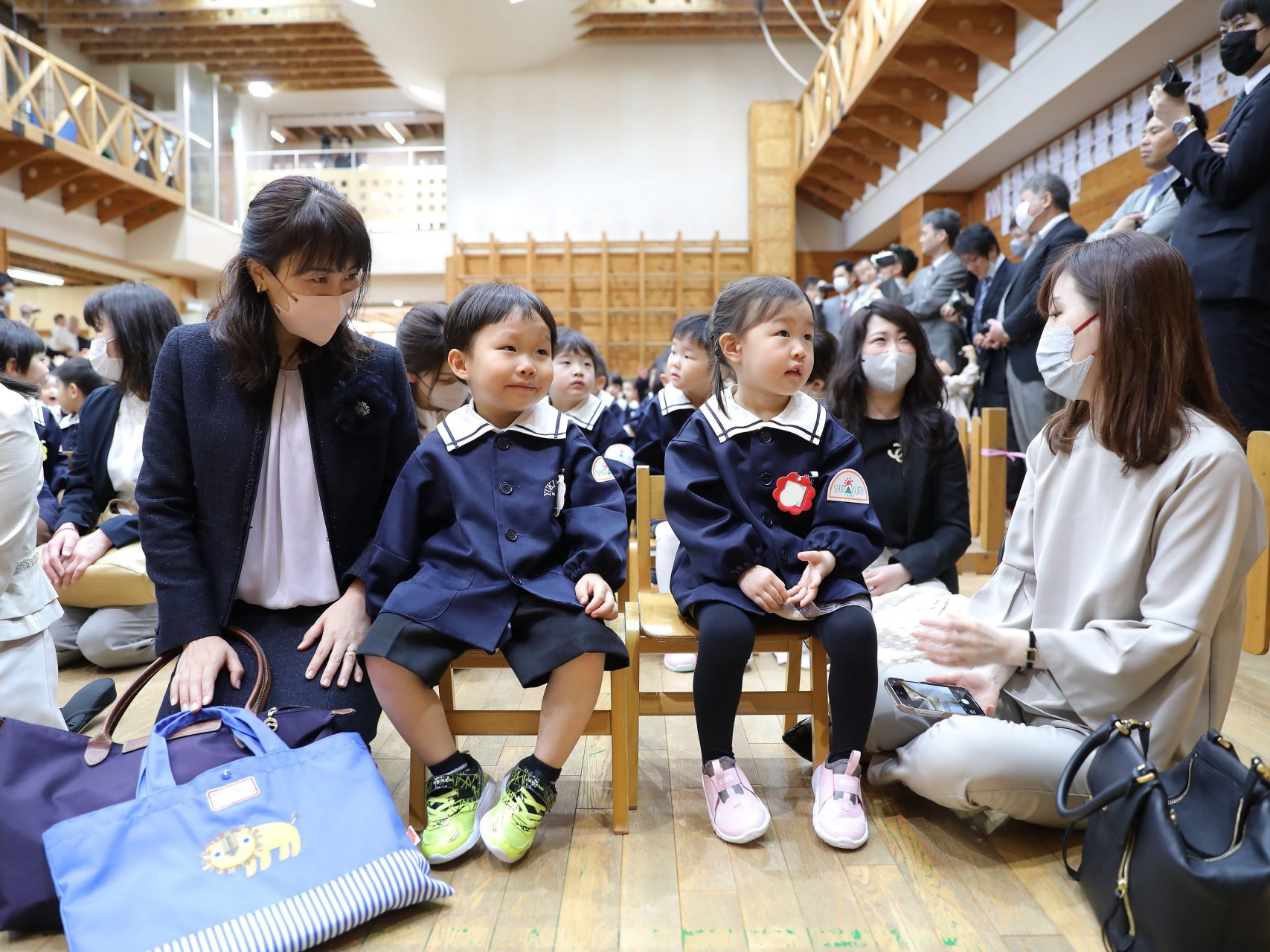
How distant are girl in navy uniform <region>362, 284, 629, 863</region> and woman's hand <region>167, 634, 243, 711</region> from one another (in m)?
0.25

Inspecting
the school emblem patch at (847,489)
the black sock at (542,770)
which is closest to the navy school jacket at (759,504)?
the school emblem patch at (847,489)

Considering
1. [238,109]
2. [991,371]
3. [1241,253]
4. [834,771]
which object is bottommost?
[834,771]

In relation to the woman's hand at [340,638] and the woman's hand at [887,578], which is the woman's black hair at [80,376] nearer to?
the woman's hand at [340,638]

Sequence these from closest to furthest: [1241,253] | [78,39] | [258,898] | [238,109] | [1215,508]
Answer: [258,898] → [1215,508] → [1241,253] → [78,39] → [238,109]

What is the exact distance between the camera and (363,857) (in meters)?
1.25

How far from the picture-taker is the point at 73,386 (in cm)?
362

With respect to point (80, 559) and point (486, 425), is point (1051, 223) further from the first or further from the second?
point (80, 559)

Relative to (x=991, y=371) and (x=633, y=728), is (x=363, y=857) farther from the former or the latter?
(x=991, y=371)

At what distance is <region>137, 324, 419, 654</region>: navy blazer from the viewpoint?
1571mm

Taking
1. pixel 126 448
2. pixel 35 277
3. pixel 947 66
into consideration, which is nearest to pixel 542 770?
pixel 126 448

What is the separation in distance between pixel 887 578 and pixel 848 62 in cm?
696

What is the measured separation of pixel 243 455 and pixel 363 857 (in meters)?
0.80

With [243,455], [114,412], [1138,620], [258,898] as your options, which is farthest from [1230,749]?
[114,412]

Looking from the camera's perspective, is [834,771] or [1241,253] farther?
[1241,253]
